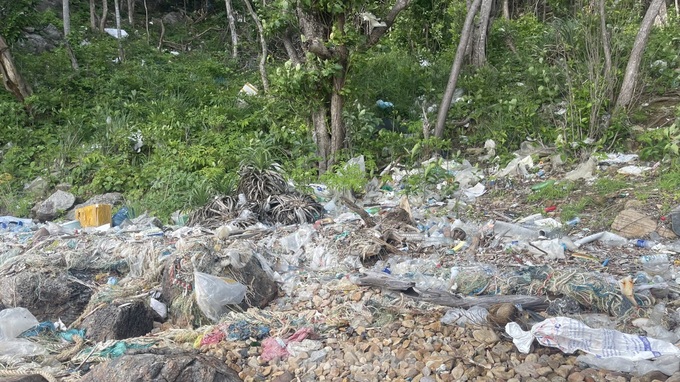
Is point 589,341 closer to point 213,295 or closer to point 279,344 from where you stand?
point 279,344

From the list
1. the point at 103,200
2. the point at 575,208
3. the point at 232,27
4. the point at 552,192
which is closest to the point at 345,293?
the point at 575,208

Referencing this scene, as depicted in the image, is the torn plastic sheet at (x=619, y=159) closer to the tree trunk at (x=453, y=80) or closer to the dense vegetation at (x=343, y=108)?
the dense vegetation at (x=343, y=108)

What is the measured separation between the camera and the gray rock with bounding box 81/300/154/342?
140 inches

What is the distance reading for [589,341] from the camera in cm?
282

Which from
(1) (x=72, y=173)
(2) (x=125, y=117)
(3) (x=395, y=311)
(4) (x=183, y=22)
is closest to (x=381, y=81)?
(2) (x=125, y=117)

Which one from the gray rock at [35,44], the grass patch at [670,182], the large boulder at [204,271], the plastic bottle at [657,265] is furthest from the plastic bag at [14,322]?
the gray rock at [35,44]

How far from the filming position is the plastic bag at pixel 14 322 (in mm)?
3547

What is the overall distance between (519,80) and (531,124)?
4.52ft

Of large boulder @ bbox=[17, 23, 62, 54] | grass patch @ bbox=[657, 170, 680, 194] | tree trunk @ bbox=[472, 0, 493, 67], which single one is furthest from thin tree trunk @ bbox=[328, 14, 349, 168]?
large boulder @ bbox=[17, 23, 62, 54]

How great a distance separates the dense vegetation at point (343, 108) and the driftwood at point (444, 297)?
241 cm

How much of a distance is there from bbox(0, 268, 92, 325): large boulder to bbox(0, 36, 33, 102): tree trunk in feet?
17.6

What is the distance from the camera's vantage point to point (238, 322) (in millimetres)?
3484

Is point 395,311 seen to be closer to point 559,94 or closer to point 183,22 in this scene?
point 559,94

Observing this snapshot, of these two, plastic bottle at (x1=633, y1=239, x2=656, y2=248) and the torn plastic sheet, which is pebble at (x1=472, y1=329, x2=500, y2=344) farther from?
the torn plastic sheet
